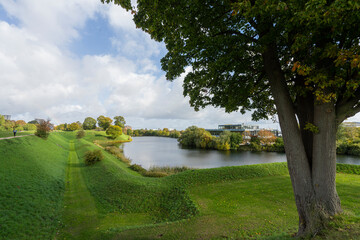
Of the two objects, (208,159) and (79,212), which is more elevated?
(79,212)

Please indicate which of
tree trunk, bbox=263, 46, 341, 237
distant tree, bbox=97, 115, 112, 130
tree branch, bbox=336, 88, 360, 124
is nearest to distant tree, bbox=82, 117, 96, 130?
distant tree, bbox=97, 115, 112, 130

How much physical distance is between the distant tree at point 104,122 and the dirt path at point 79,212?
6197cm

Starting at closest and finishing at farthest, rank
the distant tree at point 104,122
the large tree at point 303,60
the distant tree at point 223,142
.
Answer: the large tree at point 303,60
the distant tree at point 223,142
the distant tree at point 104,122

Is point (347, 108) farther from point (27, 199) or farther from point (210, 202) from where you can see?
point (27, 199)

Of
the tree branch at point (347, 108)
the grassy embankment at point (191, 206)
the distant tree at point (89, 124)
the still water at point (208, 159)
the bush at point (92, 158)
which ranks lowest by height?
the still water at point (208, 159)

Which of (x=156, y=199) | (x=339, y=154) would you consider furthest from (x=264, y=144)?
(x=156, y=199)

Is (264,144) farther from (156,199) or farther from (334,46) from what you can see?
(334,46)

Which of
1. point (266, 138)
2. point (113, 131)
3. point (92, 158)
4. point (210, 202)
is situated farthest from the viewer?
point (113, 131)

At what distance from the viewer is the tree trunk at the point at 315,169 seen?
11.0ft

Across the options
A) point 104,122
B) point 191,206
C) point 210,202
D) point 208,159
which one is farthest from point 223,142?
point 104,122

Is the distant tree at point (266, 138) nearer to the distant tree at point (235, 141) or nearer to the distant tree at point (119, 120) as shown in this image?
the distant tree at point (235, 141)

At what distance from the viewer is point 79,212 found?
8086 mm

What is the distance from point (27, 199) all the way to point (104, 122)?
67.6 meters

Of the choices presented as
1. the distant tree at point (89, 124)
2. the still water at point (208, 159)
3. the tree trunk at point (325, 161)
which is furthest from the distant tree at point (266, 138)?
the distant tree at point (89, 124)
